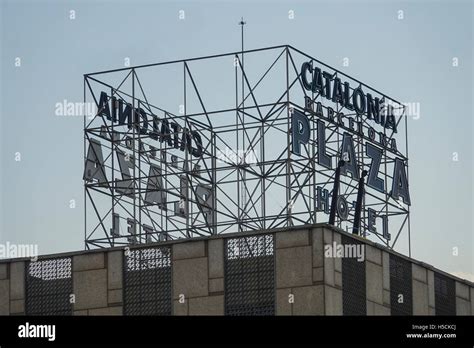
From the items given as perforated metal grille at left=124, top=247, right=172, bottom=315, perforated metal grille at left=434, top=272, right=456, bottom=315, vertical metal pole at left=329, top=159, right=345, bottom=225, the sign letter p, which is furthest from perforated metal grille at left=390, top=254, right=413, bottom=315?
perforated metal grille at left=124, top=247, right=172, bottom=315

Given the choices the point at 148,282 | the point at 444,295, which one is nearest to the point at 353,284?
the point at 148,282

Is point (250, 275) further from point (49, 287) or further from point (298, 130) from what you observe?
point (49, 287)

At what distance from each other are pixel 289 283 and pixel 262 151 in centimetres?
927

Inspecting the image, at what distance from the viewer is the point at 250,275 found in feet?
184

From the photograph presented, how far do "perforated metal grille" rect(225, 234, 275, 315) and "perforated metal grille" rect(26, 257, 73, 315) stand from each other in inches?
257

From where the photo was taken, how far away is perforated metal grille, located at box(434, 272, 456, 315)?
6326 cm

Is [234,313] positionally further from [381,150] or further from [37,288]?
[381,150]

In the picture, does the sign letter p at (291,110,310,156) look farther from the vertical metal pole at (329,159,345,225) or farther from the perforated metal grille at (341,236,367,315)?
the perforated metal grille at (341,236,367,315)

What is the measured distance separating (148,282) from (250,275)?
4234mm

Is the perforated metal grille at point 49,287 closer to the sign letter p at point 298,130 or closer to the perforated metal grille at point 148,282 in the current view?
the perforated metal grille at point 148,282
